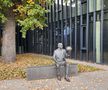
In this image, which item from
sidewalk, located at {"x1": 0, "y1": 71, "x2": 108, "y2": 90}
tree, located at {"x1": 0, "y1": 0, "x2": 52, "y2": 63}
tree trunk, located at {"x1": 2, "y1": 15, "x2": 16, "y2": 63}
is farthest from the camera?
tree trunk, located at {"x1": 2, "y1": 15, "x2": 16, "y2": 63}

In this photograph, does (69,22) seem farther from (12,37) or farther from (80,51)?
(12,37)

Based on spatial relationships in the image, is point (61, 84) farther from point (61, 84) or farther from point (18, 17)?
point (18, 17)

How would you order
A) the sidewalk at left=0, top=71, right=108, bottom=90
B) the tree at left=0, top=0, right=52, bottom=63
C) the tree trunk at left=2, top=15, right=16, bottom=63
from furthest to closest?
the tree trunk at left=2, top=15, right=16, bottom=63, the tree at left=0, top=0, right=52, bottom=63, the sidewalk at left=0, top=71, right=108, bottom=90

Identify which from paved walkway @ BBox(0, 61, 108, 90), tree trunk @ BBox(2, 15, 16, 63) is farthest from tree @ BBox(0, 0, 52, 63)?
paved walkway @ BBox(0, 61, 108, 90)

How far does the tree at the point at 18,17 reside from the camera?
54.1 ft

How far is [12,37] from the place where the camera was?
18.4 m

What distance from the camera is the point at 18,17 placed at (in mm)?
18547

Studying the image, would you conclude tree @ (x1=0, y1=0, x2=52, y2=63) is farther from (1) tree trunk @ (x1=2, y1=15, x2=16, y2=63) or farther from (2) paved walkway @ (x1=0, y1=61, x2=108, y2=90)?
(2) paved walkway @ (x1=0, y1=61, x2=108, y2=90)

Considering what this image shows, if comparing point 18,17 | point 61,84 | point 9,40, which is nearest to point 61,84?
point 61,84

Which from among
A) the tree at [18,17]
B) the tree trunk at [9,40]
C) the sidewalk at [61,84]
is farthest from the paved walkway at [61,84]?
the tree trunk at [9,40]

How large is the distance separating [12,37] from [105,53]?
6290 mm

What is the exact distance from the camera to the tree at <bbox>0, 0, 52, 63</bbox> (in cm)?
1648

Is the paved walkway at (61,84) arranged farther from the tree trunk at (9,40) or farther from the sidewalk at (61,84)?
the tree trunk at (9,40)

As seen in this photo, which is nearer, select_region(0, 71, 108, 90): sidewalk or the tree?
select_region(0, 71, 108, 90): sidewalk
